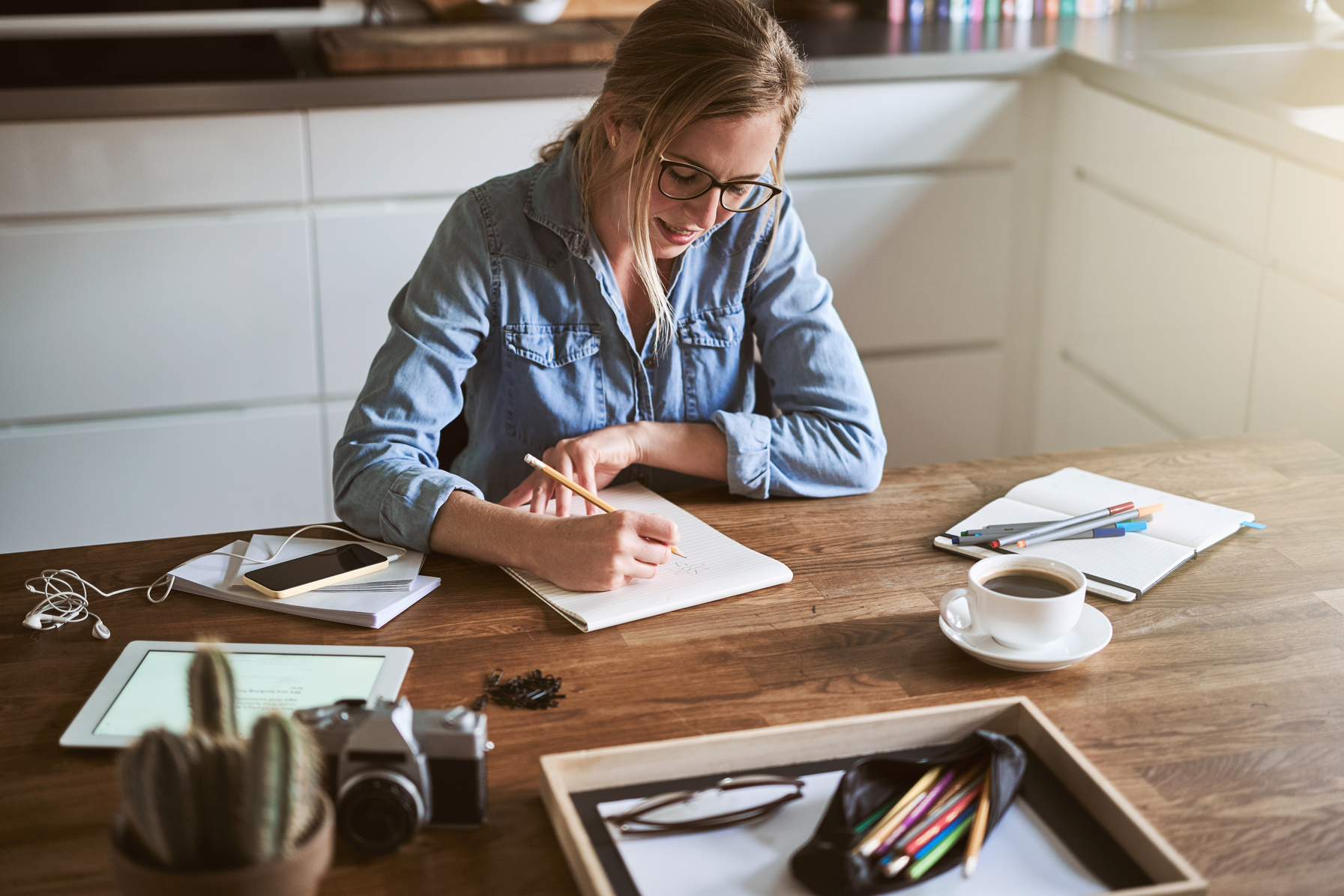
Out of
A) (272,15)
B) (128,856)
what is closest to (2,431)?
(272,15)

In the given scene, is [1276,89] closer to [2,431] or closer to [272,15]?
[272,15]

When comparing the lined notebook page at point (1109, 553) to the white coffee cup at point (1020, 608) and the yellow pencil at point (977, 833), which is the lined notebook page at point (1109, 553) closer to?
the white coffee cup at point (1020, 608)

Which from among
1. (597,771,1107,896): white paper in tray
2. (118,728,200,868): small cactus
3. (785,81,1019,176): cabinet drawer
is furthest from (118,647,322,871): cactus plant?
(785,81,1019,176): cabinet drawer

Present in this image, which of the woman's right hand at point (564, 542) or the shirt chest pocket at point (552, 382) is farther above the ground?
the shirt chest pocket at point (552, 382)

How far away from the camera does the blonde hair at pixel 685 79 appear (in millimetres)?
1306

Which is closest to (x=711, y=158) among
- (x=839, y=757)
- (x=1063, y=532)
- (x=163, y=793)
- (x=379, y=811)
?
(x=1063, y=532)

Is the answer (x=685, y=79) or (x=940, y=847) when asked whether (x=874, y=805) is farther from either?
(x=685, y=79)

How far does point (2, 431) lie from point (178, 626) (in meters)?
1.61

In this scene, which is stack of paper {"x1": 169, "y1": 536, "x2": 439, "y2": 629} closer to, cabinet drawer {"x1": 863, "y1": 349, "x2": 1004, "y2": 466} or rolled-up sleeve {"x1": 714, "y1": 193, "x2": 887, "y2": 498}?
rolled-up sleeve {"x1": 714, "y1": 193, "x2": 887, "y2": 498}

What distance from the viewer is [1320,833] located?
0.85m

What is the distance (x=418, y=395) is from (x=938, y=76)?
1.67 meters

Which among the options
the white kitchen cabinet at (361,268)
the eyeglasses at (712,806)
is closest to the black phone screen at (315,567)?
the eyeglasses at (712,806)

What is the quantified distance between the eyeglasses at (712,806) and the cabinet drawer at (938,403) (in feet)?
6.87

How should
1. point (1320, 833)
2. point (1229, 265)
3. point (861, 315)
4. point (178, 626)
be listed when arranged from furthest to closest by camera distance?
point (861, 315)
point (1229, 265)
point (178, 626)
point (1320, 833)
